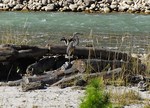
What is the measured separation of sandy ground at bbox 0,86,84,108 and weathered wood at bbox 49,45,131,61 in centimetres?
103

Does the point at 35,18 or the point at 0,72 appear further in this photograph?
the point at 35,18

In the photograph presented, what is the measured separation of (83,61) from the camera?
8.16 m

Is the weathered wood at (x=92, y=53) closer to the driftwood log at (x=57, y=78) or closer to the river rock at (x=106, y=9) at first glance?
the driftwood log at (x=57, y=78)

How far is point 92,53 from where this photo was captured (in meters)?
8.63

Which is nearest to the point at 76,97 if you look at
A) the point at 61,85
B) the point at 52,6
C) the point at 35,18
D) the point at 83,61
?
the point at 61,85

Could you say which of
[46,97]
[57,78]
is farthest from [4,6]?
[46,97]

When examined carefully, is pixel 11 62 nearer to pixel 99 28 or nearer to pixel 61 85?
pixel 61 85

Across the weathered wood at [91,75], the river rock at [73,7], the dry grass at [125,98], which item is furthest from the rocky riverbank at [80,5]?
the dry grass at [125,98]

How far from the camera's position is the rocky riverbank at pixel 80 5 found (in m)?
31.2

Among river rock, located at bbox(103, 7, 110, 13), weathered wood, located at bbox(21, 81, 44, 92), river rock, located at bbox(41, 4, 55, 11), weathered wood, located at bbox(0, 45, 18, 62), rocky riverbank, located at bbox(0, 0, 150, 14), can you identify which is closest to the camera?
weathered wood, located at bbox(21, 81, 44, 92)

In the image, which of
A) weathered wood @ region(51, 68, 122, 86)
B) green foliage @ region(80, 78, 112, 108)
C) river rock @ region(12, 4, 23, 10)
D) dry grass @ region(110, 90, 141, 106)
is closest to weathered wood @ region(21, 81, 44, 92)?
weathered wood @ region(51, 68, 122, 86)

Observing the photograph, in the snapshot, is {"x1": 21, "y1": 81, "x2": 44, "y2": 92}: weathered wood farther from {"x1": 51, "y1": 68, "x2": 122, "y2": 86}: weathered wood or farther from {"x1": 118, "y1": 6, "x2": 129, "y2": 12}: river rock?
{"x1": 118, "y1": 6, "x2": 129, "y2": 12}: river rock

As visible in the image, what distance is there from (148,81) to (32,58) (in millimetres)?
2196

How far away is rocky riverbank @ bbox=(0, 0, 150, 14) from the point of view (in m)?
31.2
